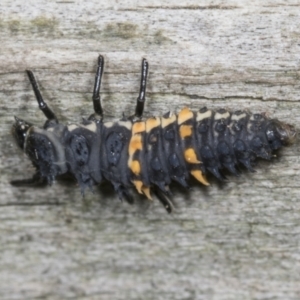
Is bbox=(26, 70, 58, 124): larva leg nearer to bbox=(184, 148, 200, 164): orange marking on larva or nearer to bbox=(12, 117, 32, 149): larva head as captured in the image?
bbox=(12, 117, 32, 149): larva head

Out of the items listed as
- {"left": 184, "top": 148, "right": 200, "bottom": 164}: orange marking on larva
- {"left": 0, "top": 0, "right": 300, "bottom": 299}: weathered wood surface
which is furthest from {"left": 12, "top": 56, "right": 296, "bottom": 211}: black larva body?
{"left": 0, "top": 0, "right": 300, "bottom": 299}: weathered wood surface

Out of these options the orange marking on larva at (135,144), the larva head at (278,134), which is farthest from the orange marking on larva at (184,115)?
the larva head at (278,134)

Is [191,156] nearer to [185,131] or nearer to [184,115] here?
[185,131]

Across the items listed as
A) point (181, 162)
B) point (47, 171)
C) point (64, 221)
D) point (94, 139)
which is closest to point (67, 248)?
point (64, 221)

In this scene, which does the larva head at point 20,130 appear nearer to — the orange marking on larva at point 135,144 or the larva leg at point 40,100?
the larva leg at point 40,100

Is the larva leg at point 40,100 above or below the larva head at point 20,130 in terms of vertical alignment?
above

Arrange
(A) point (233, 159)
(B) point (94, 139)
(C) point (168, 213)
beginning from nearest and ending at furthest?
1. (A) point (233, 159)
2. (B) point (94, 139)
3. (C) point (168, 213)

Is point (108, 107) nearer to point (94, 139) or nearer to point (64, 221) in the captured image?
point (94, 139)

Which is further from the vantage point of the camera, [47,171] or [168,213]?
[168,213]
